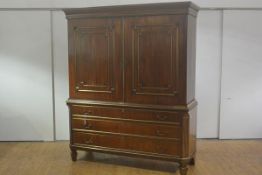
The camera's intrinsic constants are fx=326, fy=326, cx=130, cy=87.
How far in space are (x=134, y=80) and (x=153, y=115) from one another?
1.44 ft

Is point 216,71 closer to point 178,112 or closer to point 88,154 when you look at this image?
point 178,112

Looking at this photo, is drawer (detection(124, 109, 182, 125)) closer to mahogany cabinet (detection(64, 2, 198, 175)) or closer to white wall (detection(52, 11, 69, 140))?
mahogany cabinet (detection(64, 2, 198, 175))

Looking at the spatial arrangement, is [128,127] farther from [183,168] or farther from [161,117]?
[183,168]

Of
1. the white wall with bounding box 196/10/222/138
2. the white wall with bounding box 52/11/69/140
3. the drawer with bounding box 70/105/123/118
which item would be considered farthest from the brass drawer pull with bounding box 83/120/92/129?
the white wall with bounding box 196/10/222/138

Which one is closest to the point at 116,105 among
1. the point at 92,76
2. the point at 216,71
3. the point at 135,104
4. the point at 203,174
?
the point at 135,104

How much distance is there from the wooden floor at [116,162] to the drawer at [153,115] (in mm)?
649

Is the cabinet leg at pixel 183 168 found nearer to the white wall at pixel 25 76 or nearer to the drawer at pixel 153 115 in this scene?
the drawer at pixel 153 115

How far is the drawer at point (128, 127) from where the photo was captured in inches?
138

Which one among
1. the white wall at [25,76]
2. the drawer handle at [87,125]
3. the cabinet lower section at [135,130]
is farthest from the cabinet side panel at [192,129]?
the white wall at [25,76]

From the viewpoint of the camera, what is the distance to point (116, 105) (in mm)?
3686

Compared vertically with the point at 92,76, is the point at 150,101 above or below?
below

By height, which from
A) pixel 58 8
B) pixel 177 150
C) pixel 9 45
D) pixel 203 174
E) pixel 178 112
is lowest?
pixel 203 174

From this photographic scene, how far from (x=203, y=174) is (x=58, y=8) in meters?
3.00

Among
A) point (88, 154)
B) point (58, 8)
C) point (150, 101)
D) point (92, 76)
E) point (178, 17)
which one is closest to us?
point (178, 17)
